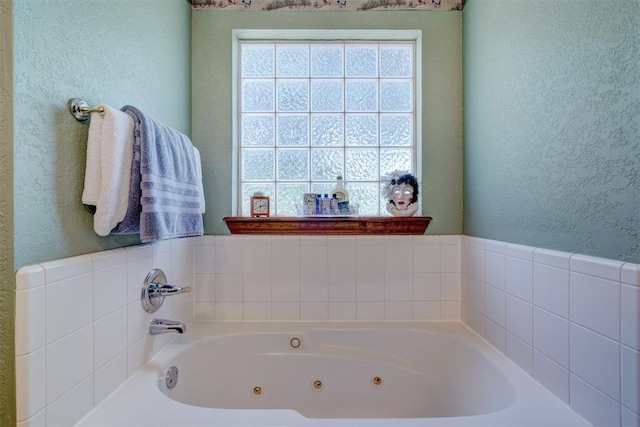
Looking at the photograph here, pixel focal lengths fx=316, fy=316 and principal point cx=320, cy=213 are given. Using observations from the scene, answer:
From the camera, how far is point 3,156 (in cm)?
70

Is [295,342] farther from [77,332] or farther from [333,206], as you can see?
[77,332]

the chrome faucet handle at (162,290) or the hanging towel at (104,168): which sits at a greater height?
the hanging towel at (104,168)

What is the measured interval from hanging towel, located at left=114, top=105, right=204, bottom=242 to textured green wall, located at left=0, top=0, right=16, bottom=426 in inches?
12.2

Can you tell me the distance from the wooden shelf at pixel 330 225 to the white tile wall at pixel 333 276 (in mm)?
40

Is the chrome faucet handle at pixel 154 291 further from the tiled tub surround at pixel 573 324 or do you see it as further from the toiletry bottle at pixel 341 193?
the tiled tub surround at pixel 573 324

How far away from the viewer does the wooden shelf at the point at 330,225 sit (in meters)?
1.69

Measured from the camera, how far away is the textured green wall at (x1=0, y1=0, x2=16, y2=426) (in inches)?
27.6

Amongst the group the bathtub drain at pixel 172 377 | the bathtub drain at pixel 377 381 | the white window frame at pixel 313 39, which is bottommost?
the bathtub drain at pixel 377 381

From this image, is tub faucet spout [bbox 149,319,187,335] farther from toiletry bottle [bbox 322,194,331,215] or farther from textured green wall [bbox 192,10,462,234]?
toiletry bottle [bbox 322,194,331,215]

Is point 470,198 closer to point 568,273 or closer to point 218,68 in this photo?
point 568,273

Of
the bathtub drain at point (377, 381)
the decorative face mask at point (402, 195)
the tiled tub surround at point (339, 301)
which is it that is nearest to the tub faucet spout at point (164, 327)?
the tiled tub surround at point (339, 301)

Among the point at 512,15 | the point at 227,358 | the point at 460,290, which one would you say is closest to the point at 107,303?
the point at 227,358

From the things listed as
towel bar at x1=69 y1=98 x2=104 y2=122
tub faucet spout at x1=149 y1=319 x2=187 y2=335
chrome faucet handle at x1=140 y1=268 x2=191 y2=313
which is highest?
towel bar at x1=69 y1=98 x2=104 y2=122

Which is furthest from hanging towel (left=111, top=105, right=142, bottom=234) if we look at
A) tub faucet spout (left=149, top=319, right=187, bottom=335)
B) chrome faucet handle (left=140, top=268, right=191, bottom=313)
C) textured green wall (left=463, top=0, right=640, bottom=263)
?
textured green wall (left=463, top=0, right=640, bottom=263)
